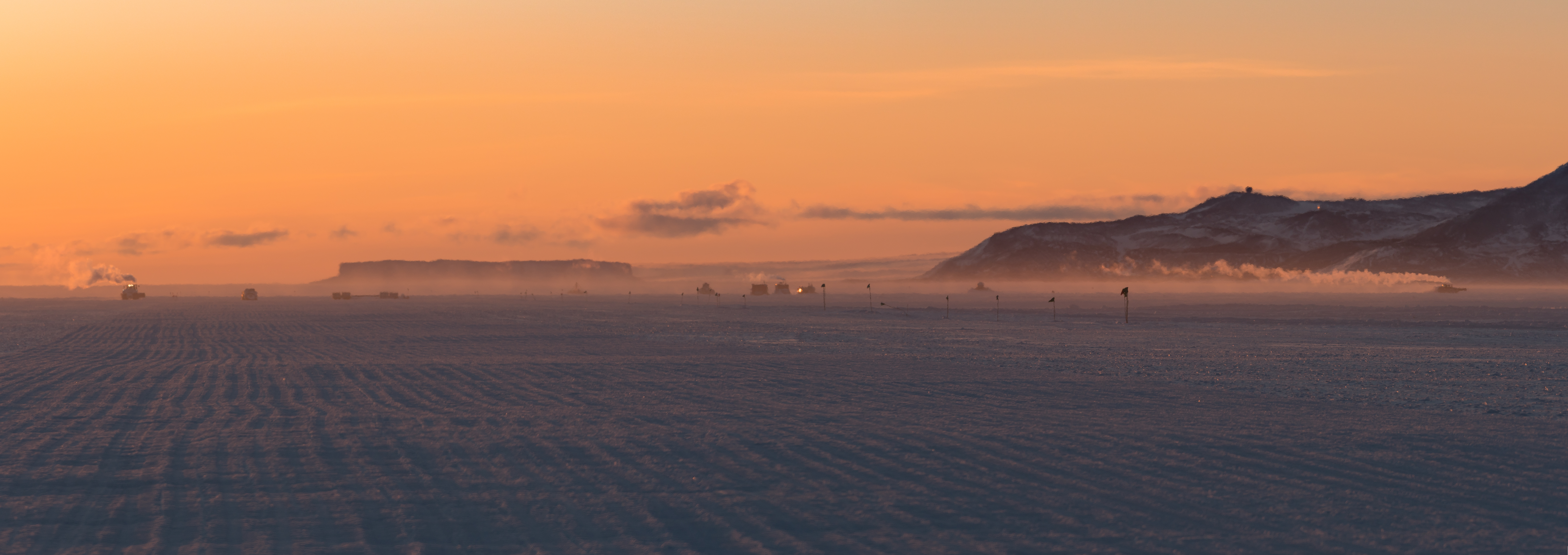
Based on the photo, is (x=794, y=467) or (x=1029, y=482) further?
(x=794, y=467)

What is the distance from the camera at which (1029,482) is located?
12.3m

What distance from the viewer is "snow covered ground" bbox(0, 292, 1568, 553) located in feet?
32.3

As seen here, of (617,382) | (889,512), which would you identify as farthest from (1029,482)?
(617,382)

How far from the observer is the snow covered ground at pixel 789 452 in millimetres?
9852

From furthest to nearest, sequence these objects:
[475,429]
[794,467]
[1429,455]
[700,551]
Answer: [475,429] → [1429,455] → [794,467] → [700,551]

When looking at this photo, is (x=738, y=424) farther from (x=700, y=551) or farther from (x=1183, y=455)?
(x=700, y=551)

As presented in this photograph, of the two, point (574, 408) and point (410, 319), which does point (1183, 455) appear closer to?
point (574, 408)

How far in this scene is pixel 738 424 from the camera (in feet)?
57.5

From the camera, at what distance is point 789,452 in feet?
47.8

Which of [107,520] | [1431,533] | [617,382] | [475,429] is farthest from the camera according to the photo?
[617,382]

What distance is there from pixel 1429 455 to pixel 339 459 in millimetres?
13272

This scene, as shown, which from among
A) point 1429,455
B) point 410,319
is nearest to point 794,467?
point 1429,455

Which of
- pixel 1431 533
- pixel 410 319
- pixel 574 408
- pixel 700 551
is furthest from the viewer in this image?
pixel 410 319

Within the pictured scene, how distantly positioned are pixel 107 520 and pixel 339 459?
368cm
